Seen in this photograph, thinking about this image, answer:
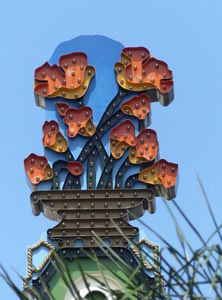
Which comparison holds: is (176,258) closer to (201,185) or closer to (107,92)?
(201,185)

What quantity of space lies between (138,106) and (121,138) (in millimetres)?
635

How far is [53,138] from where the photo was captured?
15.0 meters

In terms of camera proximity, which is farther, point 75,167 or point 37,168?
point 37,168

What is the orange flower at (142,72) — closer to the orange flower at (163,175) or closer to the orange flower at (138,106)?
the orange flower at (138,106)

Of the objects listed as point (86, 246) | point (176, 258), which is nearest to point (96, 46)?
point (86, 246)

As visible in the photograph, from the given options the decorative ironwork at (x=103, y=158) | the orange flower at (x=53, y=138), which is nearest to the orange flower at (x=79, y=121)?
the decorative ironwork at (x=103, y=158)

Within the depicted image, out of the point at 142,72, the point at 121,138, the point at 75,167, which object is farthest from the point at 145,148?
the point at 142,72

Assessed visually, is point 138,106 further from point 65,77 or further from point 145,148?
point 65,77

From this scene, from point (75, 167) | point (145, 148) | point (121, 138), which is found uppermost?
point (121, 138)

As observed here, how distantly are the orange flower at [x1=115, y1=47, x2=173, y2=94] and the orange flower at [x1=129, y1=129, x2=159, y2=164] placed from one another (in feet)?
2.59

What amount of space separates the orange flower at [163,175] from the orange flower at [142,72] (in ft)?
4.32

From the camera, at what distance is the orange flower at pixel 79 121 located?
1512 centimetres

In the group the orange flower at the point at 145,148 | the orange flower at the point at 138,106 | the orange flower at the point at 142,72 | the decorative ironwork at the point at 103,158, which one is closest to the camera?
the decorative ironwork at the point at 103,158

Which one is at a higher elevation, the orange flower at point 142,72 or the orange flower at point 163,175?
the orange flower at point 142,72
